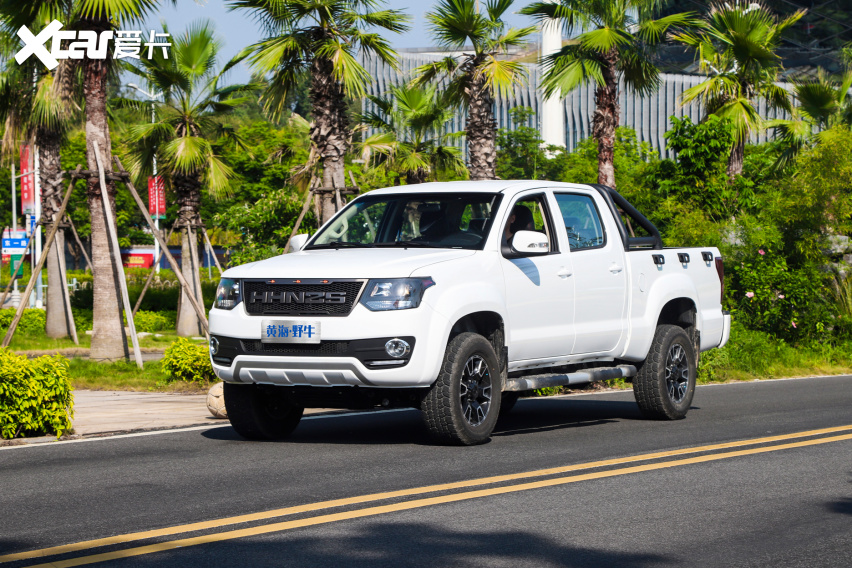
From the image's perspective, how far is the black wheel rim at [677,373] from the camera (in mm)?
11211

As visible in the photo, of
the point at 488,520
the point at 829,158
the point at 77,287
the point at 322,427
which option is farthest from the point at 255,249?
the point at 488,520

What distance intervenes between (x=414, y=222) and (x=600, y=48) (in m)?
13.4

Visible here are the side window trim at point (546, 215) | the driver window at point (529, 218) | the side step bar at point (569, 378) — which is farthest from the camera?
the side window trim at point (546, 215)

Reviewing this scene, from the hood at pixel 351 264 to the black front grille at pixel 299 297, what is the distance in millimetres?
74

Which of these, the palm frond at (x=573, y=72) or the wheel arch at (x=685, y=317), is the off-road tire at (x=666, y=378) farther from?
the palm frond at (x=573, y=72)

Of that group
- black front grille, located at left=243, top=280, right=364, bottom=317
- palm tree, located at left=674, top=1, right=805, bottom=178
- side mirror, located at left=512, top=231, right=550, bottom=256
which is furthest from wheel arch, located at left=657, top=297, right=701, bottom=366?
palm tree, located at left=674, top=1, right=805, bottom=178

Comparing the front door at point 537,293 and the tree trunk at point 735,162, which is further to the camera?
the tree trunk at point 735,162

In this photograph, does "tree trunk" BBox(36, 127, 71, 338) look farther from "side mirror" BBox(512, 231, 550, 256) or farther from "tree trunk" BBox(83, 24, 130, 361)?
"side mirror" BBox(512, 231, 550, 256)

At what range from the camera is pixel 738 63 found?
27.4 m

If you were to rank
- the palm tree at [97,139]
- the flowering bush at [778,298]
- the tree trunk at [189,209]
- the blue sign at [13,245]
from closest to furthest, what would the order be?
the palm tree at [97,139]
the flowering bush at [778,298]
the tree trunk at [189,209]
the blue sign at [13,245]

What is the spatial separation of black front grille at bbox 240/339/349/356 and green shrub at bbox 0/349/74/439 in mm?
2058

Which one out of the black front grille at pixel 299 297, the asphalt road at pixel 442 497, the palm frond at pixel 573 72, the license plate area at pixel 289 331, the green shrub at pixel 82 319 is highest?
the palm frond at pixel 573 72

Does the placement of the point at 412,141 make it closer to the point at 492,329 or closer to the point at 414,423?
the point at 414,423

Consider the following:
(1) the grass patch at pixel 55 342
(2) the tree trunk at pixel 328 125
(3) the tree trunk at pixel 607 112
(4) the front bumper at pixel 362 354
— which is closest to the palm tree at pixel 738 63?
(3) the tree trunk at pixel 607 112
